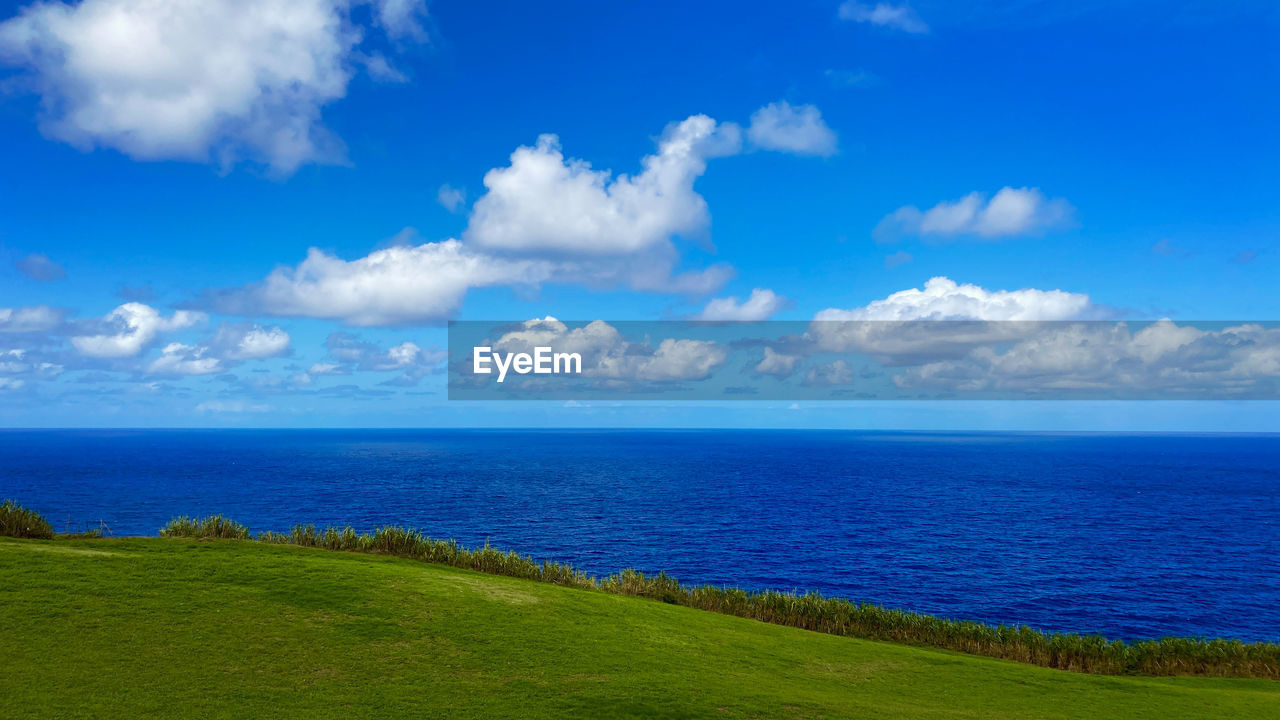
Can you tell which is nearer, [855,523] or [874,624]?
[874,624]

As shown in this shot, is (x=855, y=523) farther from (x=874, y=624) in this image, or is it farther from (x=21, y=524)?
(x=21, y=524)

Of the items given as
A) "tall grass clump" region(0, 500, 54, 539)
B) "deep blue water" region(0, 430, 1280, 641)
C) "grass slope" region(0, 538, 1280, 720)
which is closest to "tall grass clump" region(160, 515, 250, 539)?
"tall grass clump" region(0, 500, 54, 539)

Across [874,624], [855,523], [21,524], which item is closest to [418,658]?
[21,524]

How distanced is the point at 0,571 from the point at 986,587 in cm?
5882

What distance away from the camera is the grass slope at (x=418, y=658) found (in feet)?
47.1

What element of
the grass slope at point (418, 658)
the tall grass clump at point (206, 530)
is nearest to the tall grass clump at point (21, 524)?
the grass slope at point (418, 658)

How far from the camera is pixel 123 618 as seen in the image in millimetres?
17281

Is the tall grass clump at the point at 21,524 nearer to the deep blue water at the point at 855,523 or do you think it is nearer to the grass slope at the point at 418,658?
the grass slope at the point at 418,658

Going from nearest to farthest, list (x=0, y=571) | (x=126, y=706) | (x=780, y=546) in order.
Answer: (x=126, y=706), (x=0, y=571), (x=780, y=546)

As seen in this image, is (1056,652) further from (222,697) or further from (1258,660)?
(222,697)

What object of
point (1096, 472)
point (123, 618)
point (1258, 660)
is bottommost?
point (1096, 472)

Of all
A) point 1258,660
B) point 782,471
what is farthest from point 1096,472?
point 1258,660

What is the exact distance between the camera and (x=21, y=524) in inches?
1039

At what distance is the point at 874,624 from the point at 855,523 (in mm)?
53771
